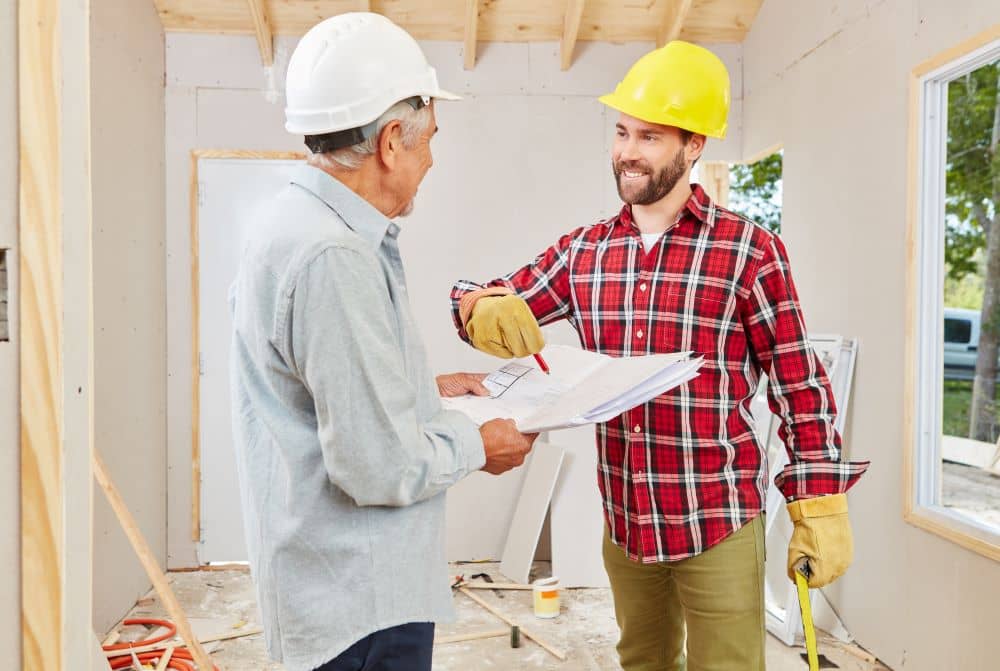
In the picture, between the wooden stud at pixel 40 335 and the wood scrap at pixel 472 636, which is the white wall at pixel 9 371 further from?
the wood scrap at pixel 472 636

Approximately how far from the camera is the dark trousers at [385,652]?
1347 mm

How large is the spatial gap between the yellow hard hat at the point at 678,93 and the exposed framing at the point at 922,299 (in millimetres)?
1598

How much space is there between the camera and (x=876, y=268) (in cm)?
369

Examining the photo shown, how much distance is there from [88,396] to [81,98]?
30cm

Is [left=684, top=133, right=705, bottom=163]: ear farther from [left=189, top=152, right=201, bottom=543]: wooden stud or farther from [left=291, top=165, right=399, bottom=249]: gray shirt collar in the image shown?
[left=189, top=152, right=201, bottom=543]: wooden stud

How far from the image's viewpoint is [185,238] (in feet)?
17.1

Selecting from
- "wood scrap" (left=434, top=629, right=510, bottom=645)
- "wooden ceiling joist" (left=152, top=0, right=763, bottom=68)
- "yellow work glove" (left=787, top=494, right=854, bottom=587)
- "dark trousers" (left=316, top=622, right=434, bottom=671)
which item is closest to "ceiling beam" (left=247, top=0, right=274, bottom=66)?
"wooden ceiling joist" (left=152, top=0, right=763, bottom=68)

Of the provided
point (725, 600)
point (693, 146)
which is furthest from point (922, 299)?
point (725, 600)

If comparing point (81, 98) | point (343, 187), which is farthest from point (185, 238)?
point (81, 98)

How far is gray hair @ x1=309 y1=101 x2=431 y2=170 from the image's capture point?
1373 millimetres

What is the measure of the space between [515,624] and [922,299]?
7.44ft

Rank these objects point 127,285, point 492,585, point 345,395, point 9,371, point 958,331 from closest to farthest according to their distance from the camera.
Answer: point 9,371 → point 345,395 → point 958,331 → point 127,285 → point 492,585

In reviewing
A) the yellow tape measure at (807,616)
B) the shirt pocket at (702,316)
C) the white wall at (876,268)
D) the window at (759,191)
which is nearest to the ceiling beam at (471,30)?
the white wall at (876,268)

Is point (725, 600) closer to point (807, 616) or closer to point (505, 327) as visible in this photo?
point (807, 616)
